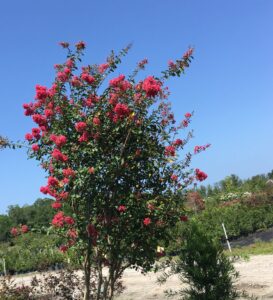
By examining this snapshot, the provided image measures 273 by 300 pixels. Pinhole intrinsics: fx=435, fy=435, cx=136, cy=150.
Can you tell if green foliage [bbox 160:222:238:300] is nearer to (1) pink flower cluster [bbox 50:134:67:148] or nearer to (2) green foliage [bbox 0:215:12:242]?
(1) pink flower cluster [bbox 50:134:67:148]

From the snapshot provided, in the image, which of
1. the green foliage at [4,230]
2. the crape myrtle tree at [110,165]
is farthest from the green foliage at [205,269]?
the green foliage at [4,230]

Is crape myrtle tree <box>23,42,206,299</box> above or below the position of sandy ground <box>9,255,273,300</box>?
above

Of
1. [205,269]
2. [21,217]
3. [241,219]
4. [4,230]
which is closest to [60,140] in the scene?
[205,269]

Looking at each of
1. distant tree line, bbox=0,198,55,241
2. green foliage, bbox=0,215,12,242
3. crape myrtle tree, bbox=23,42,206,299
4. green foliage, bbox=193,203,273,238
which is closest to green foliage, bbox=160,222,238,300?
crape myrtle tree, bbox=23,42,206,299

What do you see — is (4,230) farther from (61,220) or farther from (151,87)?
(151,87)

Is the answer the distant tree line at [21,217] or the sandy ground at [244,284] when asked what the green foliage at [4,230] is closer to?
the distant tree line at [21,217]

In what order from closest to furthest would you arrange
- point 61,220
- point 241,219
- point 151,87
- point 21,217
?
point 151,87, point 61,220, point 241,219, point 21,217

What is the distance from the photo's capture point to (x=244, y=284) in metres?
8.05

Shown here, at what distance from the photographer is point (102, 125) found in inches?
185

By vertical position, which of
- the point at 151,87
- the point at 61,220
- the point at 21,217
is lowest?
the point at 61,220

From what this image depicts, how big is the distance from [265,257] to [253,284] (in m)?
4.31

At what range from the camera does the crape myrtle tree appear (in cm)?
459

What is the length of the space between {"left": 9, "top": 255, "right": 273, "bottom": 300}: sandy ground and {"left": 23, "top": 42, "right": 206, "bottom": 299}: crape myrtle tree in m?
2.94

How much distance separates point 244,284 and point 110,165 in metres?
4.78
